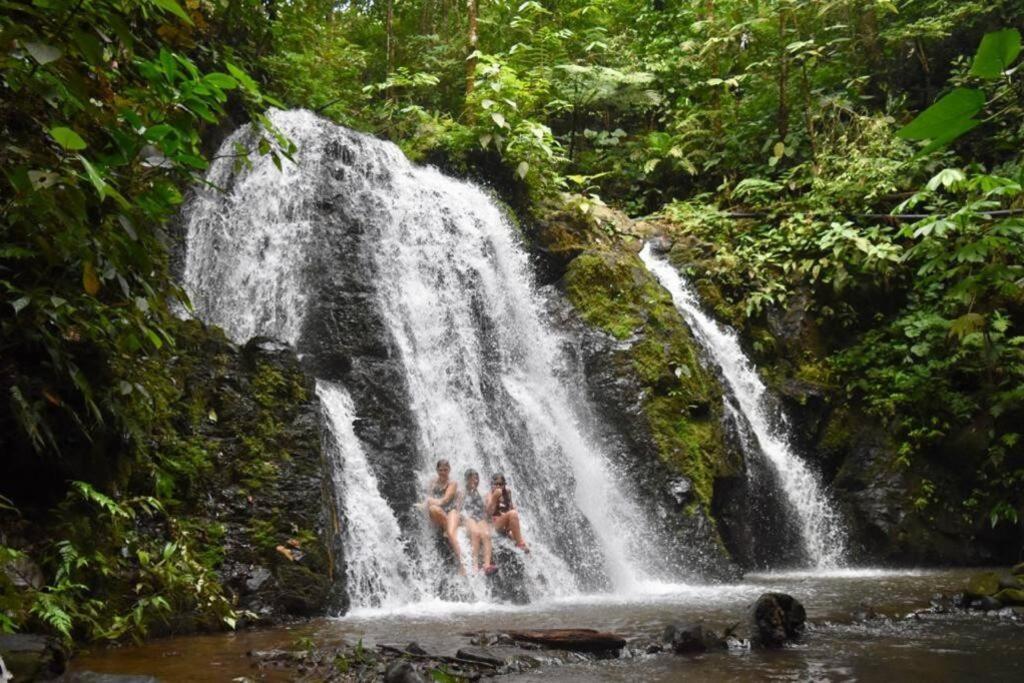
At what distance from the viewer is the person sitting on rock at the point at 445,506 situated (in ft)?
26.0

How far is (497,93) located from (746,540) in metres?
8.32

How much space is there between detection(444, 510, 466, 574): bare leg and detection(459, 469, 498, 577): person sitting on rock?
0.13m

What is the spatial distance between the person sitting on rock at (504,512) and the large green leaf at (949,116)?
772 centimetres

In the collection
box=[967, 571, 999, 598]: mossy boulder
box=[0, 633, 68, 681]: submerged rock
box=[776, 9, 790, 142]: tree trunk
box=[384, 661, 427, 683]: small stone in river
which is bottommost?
box=[967, 571, 999, 598]: mossy boulder

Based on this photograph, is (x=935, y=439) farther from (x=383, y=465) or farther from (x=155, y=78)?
(x=155, y=78)

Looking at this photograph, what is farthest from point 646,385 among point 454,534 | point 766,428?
point 454,534

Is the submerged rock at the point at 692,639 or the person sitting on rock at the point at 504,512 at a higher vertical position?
the person sitting on rock at the point at 504,512

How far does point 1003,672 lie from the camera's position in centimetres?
448

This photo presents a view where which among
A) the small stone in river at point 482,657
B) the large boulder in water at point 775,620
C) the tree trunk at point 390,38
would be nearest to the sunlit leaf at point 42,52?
the small stone in river at point 482,657

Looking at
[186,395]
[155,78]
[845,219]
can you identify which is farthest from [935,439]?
[155,78]

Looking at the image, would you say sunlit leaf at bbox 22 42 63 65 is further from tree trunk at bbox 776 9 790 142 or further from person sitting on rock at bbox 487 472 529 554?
tree trunk at bbox 776 9 790 142

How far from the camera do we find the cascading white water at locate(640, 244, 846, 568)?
35.0 feet

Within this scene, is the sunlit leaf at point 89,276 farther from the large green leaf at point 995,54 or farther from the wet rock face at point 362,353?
the wet rock face at point 362,353

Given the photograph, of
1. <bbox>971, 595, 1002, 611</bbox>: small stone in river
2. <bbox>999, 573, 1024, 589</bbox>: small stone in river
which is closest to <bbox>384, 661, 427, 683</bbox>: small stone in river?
<bbox>971, 595, 1002, 611</bbox>: small stone in river
